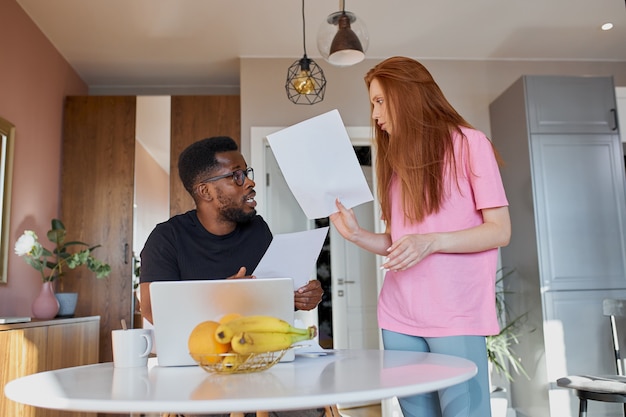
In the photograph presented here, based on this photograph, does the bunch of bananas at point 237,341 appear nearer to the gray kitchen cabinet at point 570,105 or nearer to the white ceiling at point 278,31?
the white ceiling at point 278,31

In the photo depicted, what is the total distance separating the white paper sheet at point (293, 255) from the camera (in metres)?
1.33

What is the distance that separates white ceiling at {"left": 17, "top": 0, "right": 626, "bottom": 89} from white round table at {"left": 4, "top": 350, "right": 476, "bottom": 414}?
2.80m

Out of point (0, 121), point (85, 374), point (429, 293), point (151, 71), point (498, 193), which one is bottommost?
point (85, 374)

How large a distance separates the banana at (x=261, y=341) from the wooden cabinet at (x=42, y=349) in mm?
1779

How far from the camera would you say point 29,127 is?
3453mm

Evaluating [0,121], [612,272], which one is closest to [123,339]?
[0,121]

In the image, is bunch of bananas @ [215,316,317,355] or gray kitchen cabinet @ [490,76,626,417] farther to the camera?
gray kitchen cabinet @ [490,76,626,417]

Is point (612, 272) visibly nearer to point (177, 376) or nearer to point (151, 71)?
point (177, 376)

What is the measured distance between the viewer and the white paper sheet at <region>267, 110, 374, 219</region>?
3.91ft

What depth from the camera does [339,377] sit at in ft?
2.66

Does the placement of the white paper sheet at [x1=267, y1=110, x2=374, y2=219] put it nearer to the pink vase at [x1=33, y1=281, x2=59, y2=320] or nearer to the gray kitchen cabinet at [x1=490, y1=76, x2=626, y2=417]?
the pink vase at [x1=33, y1=281, x2=59, y2=320]

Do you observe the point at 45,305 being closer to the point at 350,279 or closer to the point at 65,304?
the point at 65,304

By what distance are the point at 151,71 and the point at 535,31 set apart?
2.81 meters

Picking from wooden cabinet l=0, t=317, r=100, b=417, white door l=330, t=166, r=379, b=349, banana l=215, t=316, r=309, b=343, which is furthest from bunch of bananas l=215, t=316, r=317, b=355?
white door l=330, t=166, r=379, b=349
